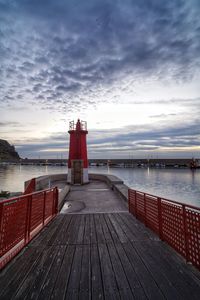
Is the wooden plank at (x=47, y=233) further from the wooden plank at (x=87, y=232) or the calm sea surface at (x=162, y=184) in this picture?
the calm sea surface at (x=162, y=184)

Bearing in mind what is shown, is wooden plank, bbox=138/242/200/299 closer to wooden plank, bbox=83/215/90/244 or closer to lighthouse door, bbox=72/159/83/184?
wooden plank, bbox=83/215/90/244

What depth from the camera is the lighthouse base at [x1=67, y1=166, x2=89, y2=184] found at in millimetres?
17875

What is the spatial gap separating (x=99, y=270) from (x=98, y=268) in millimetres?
68

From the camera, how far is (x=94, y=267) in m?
3.27

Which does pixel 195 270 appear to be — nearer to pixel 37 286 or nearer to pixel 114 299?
pixel 114 299

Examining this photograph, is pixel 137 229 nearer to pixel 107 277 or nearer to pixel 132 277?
pixel 132 277

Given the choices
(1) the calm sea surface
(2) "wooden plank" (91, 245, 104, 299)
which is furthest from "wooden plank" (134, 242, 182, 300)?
(1) the calm sea surface

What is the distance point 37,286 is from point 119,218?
4428 millimetres

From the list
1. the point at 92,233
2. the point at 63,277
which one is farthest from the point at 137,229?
the point at 63,277

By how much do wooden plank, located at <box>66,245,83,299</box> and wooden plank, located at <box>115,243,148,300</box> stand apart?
84 centimetres

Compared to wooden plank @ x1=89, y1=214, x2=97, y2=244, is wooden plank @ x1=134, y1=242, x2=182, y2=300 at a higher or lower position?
higher

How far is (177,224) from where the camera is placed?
12.7 ft

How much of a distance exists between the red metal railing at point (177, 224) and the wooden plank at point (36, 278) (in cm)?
270

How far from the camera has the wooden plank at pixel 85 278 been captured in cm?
255
